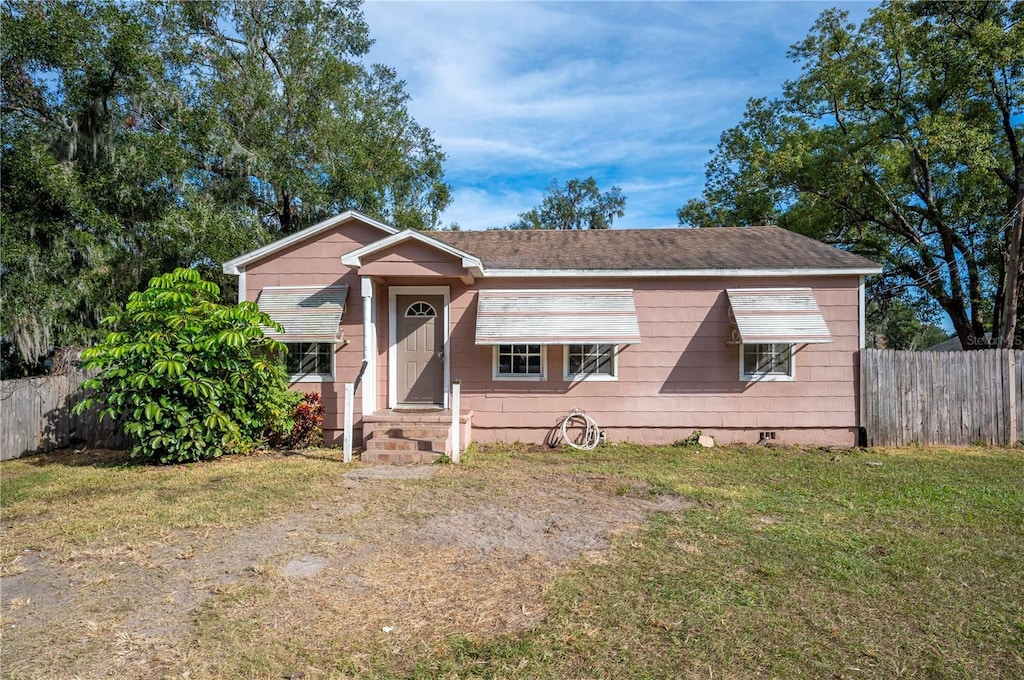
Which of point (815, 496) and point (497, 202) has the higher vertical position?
point (497, 202)

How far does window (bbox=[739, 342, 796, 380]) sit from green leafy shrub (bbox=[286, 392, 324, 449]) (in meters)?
7.20

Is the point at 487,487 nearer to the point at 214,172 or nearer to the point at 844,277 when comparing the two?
the point at 844,277

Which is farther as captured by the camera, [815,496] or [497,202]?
[497,202]

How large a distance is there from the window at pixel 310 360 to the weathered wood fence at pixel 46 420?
321 centimetres

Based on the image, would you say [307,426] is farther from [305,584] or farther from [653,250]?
[653,250]

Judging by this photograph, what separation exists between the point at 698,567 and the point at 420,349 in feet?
20.8

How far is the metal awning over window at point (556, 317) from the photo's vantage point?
8547 millimetres

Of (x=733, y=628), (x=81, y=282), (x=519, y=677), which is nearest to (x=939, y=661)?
(x=733, y=628)

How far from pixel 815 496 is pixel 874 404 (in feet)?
13.6

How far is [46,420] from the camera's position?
8.84m

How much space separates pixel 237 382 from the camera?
307 inches

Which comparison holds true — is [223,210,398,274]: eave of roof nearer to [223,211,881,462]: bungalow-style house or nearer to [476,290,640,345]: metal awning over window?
[223,211,881,462]: bungalow-style house

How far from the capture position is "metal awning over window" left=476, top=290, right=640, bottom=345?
855 cm

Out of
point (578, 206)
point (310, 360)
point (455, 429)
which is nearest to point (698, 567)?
point (455, 429)
